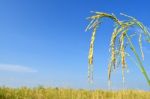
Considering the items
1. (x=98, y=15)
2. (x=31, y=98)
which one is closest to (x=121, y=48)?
(x=98, y=15)

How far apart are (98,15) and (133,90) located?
15390mm

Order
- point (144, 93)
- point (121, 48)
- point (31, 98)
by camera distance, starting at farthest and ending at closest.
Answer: point (144, 93) < point (31, 98) < point (121, 48)

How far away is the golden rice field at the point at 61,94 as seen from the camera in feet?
49.6

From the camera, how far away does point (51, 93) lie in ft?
53.3

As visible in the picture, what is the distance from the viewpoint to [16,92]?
15.5 metres

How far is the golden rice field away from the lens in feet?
49.6

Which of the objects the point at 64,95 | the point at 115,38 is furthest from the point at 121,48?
the point at 64,95

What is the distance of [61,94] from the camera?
16312 mm

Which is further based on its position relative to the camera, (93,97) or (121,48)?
(93,97)

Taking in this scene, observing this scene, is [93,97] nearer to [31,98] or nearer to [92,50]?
[31,98]

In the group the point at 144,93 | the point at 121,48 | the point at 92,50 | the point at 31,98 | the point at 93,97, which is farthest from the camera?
the point at 144,93

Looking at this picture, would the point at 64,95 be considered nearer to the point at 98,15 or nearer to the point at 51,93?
the point at 51,93

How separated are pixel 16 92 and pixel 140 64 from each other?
1268cm

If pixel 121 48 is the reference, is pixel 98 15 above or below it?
above
